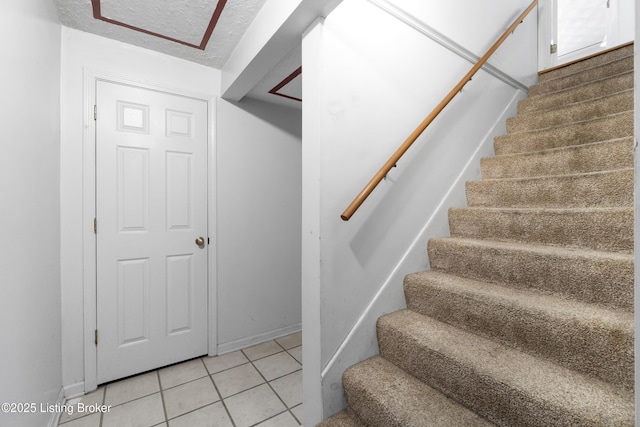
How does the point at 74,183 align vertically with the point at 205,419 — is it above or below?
above

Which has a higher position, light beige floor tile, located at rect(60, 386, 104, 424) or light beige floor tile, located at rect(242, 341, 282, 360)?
light beige floor tile, located at rect(60, 386, 104, 424)

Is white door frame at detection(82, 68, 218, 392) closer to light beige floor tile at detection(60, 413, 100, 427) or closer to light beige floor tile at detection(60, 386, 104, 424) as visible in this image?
light beige floor tile at detection(60, 386, 104, 424)

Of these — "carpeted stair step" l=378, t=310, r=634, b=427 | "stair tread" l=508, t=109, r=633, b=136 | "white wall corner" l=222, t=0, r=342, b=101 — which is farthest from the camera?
"stair tread" l=508, t=109, r=633, b=136

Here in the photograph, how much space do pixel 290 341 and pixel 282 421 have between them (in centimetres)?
100

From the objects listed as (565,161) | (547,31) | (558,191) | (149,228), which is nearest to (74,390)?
(149,228)

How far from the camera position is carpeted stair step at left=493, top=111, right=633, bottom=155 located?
1633 millimetres

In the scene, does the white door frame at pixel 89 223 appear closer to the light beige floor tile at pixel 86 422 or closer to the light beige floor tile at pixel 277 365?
the light beige floor tile at pixel 86 422

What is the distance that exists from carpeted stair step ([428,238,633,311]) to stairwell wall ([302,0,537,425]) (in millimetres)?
245

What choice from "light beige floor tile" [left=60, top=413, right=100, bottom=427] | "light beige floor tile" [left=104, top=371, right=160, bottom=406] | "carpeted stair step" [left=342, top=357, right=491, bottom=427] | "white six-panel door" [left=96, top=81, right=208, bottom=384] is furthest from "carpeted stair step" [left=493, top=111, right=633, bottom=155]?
"light beige floor tile" [left=60, top=413, right=100, bottom=427]

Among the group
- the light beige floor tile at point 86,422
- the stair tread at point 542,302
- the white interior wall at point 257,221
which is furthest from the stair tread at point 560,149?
the light beige floor tile at point 86,422

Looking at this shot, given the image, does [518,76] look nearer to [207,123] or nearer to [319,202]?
[319,202]

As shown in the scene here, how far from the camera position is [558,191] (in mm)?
1532

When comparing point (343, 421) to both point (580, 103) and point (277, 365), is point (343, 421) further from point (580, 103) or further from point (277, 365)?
point (580, 103)

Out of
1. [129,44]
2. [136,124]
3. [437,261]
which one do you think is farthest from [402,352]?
[129,44]
